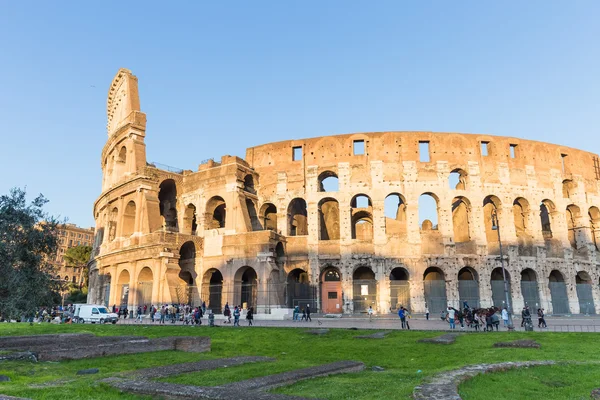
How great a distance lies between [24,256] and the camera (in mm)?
20703

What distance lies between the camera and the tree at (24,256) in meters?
19.7

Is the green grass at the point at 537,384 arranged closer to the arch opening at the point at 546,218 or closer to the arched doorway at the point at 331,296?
the arched doorway at the point at 331,296

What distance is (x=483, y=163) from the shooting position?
35875mm

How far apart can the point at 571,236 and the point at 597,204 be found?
3.51 metres

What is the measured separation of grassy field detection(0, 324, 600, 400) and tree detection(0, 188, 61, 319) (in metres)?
10.0

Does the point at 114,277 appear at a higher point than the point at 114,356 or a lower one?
higher

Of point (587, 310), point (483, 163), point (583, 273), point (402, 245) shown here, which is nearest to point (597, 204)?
point (583, 273)

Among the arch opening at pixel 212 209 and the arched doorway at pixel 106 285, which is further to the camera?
the arched doorway at pixel 106 285

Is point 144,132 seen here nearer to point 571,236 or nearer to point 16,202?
point 16,202

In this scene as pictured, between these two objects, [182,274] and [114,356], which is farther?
[182,274]

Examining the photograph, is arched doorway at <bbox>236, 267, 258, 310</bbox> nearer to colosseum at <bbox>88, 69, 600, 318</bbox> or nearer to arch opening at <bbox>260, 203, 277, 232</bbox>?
colosseum at <bbox>88, 69, 600, 318</bbox>

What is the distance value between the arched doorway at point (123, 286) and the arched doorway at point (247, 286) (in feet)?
30.9

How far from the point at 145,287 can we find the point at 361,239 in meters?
16.9

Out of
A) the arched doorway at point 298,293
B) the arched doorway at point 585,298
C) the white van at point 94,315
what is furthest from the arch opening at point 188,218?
the arched doorway at point 585,298
